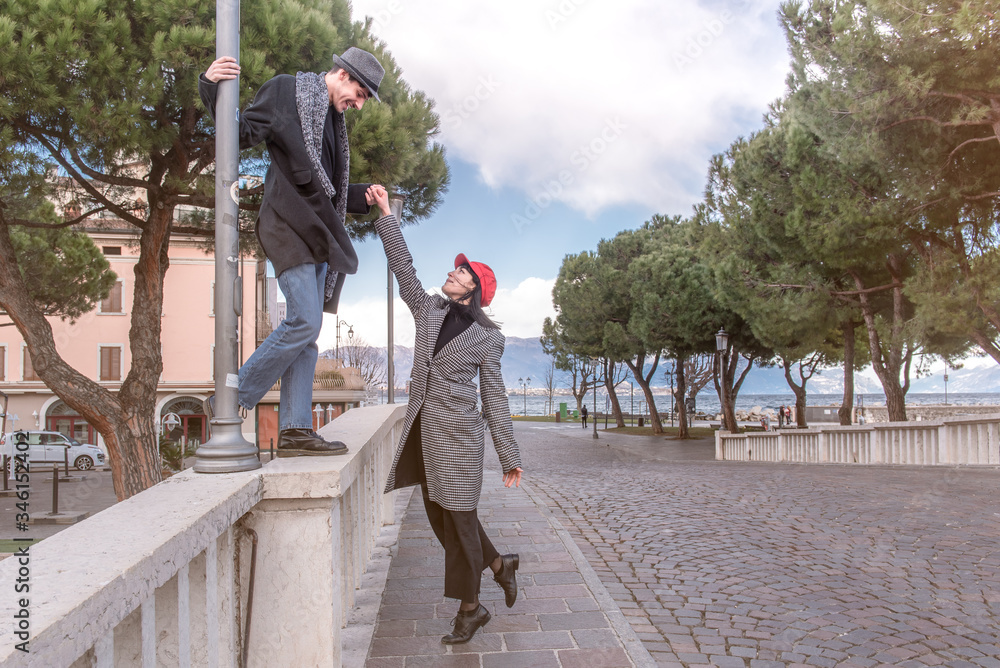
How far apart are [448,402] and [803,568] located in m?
3.07

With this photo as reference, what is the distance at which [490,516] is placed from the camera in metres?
6.90

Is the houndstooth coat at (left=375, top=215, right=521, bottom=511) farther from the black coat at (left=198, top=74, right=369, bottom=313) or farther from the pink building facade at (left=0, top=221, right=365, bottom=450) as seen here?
the pink building facade at (left=0, top=221, right=365, bottom=450)

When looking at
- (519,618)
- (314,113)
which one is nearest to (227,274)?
(314,113)

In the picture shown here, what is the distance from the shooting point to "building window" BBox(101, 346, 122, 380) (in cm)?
3694

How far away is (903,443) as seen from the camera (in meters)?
13.1

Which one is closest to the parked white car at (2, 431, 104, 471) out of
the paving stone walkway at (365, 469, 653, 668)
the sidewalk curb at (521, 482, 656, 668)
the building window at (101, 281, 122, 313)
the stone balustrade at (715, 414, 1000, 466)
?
the building window at (101, 281, 122, 313)

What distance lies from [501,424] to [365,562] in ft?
5.08

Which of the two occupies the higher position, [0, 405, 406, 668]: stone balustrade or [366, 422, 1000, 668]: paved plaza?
[0, 405, 406, 668]: stone balustrade

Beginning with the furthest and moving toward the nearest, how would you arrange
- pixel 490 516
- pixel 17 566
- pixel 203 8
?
pixel 203 8, pixel 490 516, pixel 17 566

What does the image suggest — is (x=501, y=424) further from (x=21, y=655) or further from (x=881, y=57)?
(x=881, y=57)

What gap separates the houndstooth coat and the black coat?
82cm

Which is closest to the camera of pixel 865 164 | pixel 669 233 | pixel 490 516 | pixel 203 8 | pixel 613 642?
pixel 613 642

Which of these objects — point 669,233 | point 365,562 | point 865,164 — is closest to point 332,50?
point 365,562

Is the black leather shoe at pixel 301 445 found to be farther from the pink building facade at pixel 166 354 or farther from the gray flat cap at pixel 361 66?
the pink building facade at pixel 166 354
